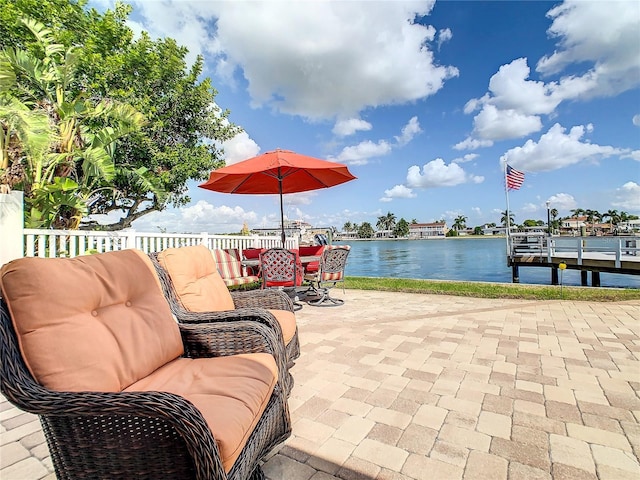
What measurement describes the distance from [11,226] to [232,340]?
3.44m

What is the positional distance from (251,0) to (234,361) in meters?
6.85

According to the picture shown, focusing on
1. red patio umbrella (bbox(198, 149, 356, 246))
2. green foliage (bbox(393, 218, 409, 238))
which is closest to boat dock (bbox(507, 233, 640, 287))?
red patio umbrella (bbox(198, 149, 356, 246))

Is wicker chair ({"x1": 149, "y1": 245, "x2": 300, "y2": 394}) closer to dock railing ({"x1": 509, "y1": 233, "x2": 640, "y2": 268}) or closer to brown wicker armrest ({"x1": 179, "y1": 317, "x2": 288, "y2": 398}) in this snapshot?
brown wicker armrest ({"x1": 179, "y1": 317, "x2": 288, "y2": 398})

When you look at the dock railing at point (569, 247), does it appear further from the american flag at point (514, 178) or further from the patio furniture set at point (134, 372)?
the patio furniture set at point (134, 372)

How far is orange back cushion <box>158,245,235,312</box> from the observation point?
80.2 inches

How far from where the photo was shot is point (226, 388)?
128 centimetres

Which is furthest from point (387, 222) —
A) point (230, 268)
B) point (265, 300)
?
point (265, 300)

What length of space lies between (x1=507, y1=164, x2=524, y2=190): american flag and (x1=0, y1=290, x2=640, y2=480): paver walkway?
1183 centimetres

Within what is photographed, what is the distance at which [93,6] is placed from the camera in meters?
9.34

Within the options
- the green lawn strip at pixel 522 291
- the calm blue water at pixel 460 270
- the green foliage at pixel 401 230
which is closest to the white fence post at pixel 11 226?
the green lawn strip at pixel 522 291

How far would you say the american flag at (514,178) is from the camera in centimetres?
1383

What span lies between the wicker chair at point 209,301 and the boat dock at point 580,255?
421 inches

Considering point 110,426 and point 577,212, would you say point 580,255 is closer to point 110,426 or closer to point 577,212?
point 110,426

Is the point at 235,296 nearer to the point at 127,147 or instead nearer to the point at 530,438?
the point at 530,438
